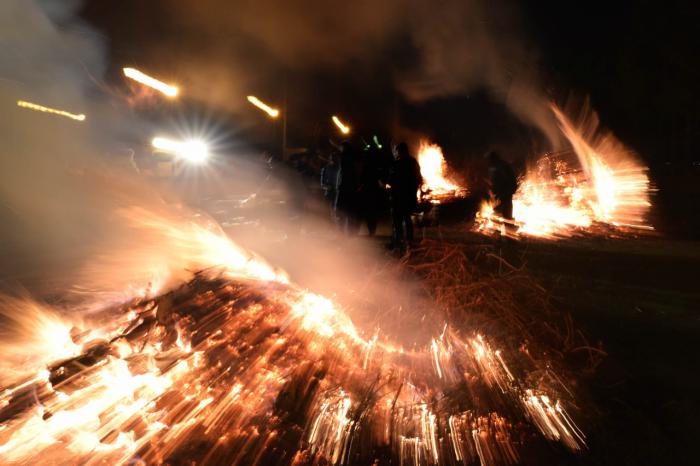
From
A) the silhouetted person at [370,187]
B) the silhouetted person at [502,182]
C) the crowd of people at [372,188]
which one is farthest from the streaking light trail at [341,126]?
the silhouetted person at [370,187]

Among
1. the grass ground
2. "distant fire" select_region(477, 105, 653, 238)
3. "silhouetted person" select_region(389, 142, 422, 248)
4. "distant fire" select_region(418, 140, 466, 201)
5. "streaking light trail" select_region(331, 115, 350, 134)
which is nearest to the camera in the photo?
the grass ground

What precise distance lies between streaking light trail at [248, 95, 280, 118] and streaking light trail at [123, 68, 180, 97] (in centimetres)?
241

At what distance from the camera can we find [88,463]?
1513 millimetres

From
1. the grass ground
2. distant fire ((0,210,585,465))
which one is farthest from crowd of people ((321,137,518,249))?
distant fire ((0,210,585,465))

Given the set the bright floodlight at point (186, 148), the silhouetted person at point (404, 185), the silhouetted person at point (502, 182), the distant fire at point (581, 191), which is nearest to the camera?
the silhouetted person at point (404, 185)

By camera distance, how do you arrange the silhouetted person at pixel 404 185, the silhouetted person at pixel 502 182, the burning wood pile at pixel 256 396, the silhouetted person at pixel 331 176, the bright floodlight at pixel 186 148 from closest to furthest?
the burning wood pile at pixel 256 396 < the silhouetted person at pixel 404 185 < the silhouetted person at pixel 331 176 < the bright floodlight at pixel 186 148 < the silhouetted person at pixel 502 182

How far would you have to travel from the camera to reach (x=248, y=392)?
1.96 m

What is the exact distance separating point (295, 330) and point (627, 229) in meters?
9.03

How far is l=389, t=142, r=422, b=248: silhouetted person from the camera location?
5391 millimetres

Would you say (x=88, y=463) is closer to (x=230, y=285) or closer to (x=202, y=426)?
(x=202, y=426)

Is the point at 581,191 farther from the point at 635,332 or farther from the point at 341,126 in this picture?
the point at 635,332

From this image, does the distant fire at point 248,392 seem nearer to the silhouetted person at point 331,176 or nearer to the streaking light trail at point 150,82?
the silhouetted person at point 331,176

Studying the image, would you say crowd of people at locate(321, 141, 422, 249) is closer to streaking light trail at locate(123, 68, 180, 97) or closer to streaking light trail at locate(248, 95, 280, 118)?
streaking light trail at locate(123, 68, 180, 97)

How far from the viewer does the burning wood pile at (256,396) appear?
1648 millimetres
